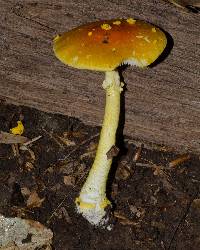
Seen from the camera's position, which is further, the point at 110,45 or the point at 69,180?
the point at 69,180

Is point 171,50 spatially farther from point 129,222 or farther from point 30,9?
point 129,222

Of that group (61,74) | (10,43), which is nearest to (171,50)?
(61,74)

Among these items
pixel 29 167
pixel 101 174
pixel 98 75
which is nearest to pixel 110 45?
pixel 98 75

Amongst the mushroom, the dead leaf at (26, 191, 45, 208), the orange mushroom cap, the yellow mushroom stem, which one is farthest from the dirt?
the orange mushroom cap

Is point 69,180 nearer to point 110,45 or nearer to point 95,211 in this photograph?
point 95,211

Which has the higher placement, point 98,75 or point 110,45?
point 110,45

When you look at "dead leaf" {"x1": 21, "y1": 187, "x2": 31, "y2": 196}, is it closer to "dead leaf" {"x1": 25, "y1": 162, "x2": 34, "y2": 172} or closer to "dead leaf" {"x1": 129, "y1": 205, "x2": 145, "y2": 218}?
"dead leaf" {"x1": 25, "y1": 162, "x2": 34, "y2": 172}

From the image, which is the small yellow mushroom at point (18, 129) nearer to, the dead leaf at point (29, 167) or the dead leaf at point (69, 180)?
the dead leaf at point (29, 167)
